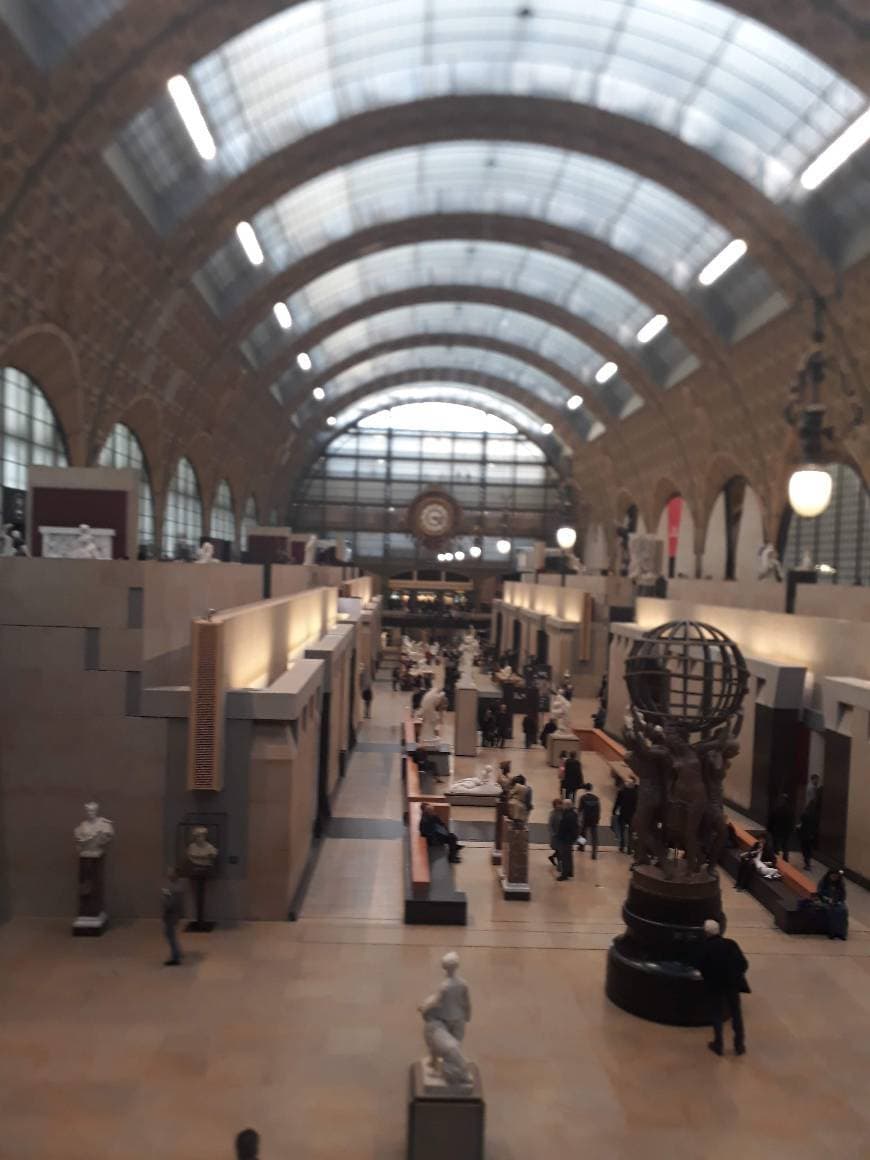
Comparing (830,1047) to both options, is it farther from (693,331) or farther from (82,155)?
(693,331)

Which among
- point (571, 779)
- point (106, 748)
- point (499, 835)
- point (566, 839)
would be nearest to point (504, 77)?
point (571, 779)

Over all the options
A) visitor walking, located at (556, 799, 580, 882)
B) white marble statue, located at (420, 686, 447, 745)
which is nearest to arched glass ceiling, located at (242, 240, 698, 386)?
white marble statue, located at (420, 686, 447, 745)

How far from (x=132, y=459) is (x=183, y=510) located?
667 cm

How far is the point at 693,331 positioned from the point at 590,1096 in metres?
27.4

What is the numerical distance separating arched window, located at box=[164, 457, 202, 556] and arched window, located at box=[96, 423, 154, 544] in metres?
1.28

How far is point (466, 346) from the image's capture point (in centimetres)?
4975

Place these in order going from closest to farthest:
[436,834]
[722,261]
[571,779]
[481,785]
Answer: [436,834] → [571,779] → [481,785] → [722,261]

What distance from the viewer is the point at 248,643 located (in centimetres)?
1233

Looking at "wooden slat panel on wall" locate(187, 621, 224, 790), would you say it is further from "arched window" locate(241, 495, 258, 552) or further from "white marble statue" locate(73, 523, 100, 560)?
"arched window" locate(241, 495, 258, 552)

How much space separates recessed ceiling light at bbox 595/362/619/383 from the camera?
1710 inches

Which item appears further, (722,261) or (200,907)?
(722,261)

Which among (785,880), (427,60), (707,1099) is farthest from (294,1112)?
(427,60)

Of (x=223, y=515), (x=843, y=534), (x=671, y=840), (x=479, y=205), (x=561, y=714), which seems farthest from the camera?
(x=223, y=515)

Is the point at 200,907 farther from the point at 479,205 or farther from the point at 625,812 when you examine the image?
the point at 479,205
